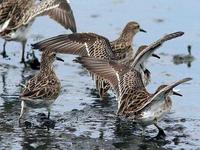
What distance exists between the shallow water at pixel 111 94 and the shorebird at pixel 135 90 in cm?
39

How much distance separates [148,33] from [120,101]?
621 centimetres

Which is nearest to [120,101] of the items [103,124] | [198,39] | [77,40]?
[103,124]

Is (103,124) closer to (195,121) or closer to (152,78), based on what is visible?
(195,121)

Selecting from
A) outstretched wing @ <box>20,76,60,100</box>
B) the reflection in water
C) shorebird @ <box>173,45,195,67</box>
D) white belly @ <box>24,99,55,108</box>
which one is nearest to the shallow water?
the reflection in water

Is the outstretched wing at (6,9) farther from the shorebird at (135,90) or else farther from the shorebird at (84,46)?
the shorebird at (135,90)

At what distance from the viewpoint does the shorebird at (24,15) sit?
1767cm

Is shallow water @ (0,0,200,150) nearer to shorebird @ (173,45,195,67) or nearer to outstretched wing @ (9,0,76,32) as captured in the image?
shorebird @ (173,45,195,67)

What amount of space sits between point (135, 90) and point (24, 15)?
18.9 feet

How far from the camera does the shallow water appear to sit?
1221 centimetres

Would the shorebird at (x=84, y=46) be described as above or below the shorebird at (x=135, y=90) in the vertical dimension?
above

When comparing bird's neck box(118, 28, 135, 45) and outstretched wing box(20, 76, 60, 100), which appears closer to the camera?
outstretched wing box(20, 76, 60, 100)

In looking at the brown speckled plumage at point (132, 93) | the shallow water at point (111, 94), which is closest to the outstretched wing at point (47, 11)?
the shallow water at point (111, 94)

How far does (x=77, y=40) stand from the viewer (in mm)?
15648

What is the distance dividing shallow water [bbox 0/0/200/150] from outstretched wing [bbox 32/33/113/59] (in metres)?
0.64
